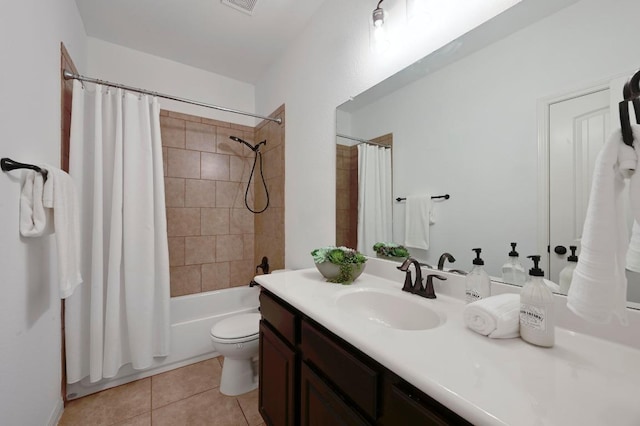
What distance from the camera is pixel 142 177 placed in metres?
1.86

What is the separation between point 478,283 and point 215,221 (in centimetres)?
230

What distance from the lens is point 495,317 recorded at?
670 millimetres

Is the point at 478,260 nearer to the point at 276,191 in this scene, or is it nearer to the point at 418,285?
the point at 418,285

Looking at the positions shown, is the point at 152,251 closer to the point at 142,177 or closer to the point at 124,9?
the point at 142,177

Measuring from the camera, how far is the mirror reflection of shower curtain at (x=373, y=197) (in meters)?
1.37

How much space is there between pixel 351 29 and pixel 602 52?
1.17m

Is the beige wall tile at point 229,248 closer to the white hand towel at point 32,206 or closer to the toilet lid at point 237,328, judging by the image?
the toilet lid at point 237,328

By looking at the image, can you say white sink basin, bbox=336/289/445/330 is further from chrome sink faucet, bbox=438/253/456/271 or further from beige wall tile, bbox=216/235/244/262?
beige wall tile, bbox=216/235/244/262

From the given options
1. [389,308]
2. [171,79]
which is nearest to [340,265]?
[389,308]

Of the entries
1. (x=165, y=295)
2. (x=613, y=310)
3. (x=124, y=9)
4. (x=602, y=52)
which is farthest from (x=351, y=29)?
(x=165, y=295)

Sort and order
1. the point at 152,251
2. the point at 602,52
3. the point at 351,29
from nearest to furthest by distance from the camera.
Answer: the point at 602,52 → the point at 351,29 → the point at 152,251

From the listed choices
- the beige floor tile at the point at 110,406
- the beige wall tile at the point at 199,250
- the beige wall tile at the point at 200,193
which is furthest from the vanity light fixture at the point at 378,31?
the beige floor tile at the point at 110,406

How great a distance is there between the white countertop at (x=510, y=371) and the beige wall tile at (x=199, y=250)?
6.42 feet

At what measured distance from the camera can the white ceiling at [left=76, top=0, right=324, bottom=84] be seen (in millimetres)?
1708
